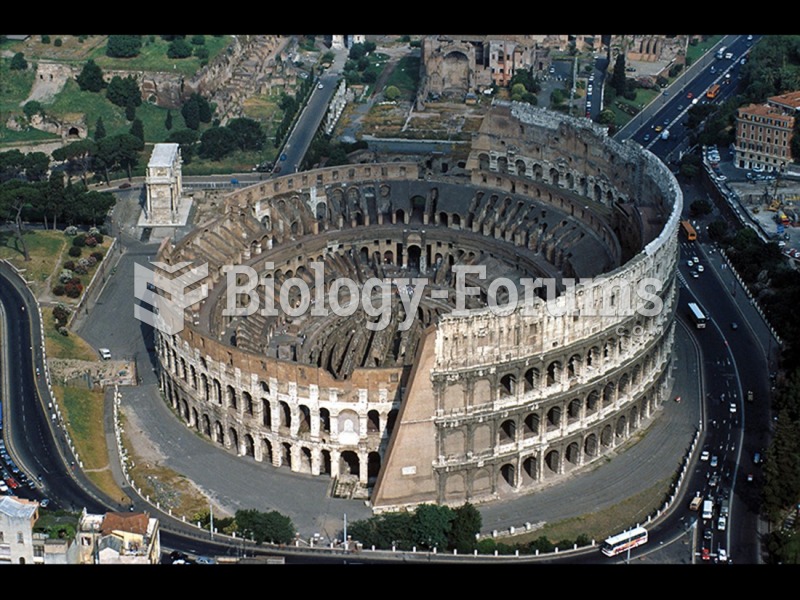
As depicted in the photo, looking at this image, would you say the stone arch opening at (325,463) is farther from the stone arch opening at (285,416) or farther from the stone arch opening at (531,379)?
the stone arch opening at (531,379)

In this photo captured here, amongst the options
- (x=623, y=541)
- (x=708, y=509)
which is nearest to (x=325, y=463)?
(x=623, y=541)

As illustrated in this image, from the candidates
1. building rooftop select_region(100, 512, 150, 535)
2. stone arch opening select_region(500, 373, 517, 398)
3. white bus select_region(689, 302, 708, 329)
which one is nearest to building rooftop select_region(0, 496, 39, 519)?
building rooftop select_region(100, 512, 150, 535)

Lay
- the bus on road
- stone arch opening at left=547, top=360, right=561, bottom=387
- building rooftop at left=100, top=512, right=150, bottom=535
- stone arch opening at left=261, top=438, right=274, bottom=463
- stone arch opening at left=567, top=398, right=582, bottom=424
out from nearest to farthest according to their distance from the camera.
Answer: building rooftop at left=100, top=512, right=150, bottom=535 → stone arch opening at left=547, top=360, right=561, bottom=387 → stone arch opening at left=567, top=398, right=582, bottom=424 → stone arch opening at left=261, top=438, right=274, bottom=463 → the bus on road

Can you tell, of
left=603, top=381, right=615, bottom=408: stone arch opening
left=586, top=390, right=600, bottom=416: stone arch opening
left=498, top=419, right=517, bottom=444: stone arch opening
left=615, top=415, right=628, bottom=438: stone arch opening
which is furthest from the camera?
left=615, top=415, right=628, bottom=438: stone arch opening

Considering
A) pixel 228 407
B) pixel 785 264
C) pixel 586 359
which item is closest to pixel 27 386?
pixel 228 407

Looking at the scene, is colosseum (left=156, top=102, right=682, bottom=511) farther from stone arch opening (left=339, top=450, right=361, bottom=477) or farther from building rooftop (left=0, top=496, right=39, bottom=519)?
building rooftop (left=0, top=496, right=39, bottom=519)

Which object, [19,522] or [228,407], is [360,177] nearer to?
[228,407]
